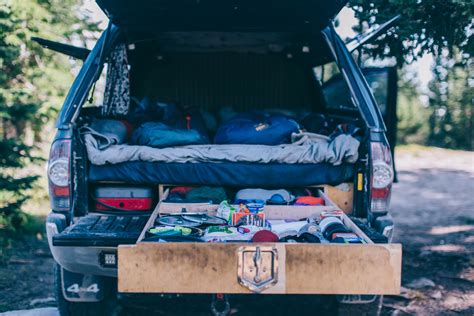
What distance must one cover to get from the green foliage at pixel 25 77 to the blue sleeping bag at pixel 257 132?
3.04m

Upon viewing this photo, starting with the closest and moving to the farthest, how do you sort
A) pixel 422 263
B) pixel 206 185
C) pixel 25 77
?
pixel 206 185
pixel 422 263
pixel 25 77

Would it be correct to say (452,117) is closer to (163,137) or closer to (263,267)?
(163,137)

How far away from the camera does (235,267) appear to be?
9.21ft

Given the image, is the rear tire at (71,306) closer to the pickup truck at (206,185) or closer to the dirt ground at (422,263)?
the pickup truck at (206,185)

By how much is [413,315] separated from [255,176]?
1758mm

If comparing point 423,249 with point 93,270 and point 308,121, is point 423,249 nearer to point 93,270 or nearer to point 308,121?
point 308,121

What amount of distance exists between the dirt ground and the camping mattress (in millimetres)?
1245

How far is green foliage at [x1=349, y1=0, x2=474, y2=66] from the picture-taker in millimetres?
4984

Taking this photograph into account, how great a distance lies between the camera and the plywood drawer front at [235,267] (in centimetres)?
279

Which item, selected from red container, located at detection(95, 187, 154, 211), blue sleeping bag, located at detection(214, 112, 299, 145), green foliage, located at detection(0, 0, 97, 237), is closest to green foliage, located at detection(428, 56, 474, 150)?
green foliage, located at detection(0, 0, 97, 237)

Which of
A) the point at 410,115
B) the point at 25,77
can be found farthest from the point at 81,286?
the point at 410,115

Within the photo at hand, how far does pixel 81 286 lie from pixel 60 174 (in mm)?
725

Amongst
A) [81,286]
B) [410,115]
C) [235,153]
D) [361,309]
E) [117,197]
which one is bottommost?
[361,309]

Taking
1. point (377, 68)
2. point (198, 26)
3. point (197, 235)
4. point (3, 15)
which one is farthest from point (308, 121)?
point (3, 15)
